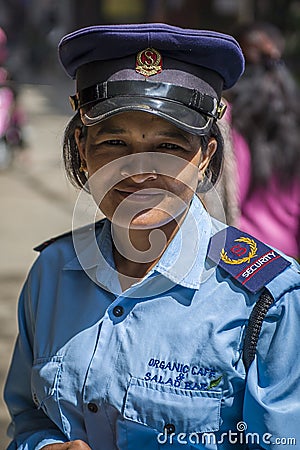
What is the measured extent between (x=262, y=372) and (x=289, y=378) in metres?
0.05

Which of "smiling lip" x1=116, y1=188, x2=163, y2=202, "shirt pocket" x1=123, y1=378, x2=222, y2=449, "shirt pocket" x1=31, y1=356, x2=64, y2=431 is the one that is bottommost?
"shirt pocket" x1=31, y1=356, x2=64, y2=431

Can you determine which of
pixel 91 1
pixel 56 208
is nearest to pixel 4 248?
pixel 56 208

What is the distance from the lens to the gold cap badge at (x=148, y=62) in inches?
67.4

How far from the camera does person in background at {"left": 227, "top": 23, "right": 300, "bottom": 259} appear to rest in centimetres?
331

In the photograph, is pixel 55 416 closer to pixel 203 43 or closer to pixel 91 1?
pixel 203 43

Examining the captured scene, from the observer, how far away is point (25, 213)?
763 centimetres

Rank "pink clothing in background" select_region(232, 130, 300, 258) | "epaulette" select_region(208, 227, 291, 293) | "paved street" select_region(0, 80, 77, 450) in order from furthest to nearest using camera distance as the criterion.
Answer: "paved street" select_region(0, 80, 77, 450) < "pink clothing in background" select_region(232, 130, 300, 258) < "epaulette" select_region(208, 227, 291, 293)

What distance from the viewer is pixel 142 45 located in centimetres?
172

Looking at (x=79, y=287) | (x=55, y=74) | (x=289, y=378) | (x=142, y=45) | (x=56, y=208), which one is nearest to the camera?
(x=289, y=378)

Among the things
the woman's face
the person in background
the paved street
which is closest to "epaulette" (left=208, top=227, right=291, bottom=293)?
the woman's face

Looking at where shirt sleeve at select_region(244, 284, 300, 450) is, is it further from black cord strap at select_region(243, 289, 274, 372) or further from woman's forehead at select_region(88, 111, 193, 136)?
woman's forehead at select_region(88, 111, 193, 136)

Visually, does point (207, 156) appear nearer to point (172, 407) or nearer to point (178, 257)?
point (178, 257)

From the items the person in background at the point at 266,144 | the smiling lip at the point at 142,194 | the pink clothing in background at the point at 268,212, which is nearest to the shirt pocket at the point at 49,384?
the smiling lip at the point at 142,194

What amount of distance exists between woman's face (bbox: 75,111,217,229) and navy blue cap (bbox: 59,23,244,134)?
3 centimetres
